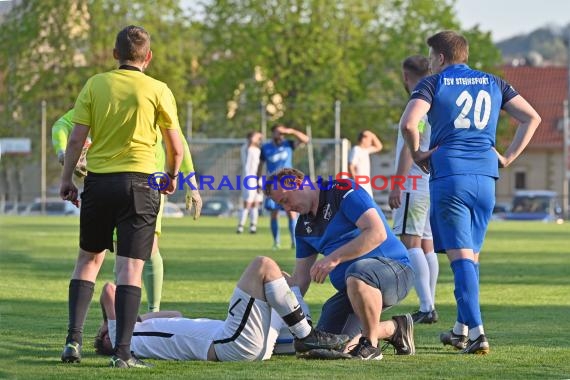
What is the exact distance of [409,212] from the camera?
10.9 m

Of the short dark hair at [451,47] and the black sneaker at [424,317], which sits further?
the black sneaker at [424,317]

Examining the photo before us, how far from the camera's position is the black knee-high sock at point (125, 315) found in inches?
296

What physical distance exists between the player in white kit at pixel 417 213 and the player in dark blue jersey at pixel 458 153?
1.57 meters

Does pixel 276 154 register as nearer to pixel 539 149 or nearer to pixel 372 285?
pixel 372 285

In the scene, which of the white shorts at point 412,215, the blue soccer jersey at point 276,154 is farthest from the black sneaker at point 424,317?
the blue soccer jersey at point 276,154

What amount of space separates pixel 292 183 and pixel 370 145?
11727 millimetres

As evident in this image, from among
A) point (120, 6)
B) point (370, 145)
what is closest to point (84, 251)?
point (370, 145)

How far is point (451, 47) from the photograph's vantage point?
866 centimetres

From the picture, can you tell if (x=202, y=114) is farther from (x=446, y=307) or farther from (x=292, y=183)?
(x=292, y=183)

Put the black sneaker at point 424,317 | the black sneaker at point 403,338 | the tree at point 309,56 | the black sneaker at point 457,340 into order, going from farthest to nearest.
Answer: the tree at point 309,56 → the black sneaker at point 424,317 → the black sneaker at point 457,340 → the black sneaker at point 403,338

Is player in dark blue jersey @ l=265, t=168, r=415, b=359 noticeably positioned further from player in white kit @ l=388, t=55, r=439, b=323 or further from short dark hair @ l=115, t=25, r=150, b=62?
player in white kit @ l=388, t=55, r=439, b=323

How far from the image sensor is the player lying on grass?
25.3 feet

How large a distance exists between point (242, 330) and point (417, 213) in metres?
3.47

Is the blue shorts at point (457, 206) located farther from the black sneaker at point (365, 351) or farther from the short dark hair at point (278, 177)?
the short dark hair at point (278, 177)
